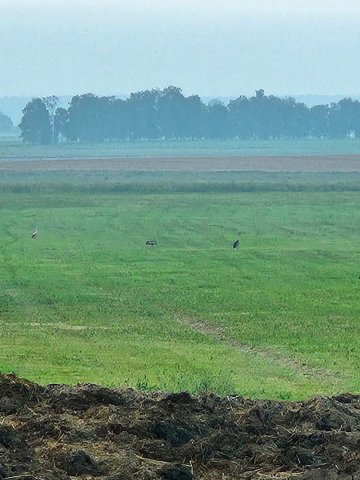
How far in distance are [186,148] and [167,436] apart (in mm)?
112849

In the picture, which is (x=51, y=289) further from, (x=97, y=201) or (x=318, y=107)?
(x=318, y=107)

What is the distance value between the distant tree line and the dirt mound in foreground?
12235 cm

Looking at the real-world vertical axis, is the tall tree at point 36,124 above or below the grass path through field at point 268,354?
below

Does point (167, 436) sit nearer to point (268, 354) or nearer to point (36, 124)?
point (268, 354)

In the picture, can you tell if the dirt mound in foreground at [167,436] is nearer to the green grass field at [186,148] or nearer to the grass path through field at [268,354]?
the grass path through field at [268,354]

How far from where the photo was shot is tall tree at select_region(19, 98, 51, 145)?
131 meters

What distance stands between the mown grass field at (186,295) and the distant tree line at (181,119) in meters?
80.1

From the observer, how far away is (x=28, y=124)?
134 meters

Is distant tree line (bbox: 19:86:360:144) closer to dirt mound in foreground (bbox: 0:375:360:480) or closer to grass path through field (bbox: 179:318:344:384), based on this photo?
→ grass path through field (bbox: 179:318:344:384)

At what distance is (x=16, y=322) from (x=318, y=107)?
405 ft

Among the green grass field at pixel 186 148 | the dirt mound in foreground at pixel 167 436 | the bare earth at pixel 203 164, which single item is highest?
the dirt mound in foreground at pixel 167 436

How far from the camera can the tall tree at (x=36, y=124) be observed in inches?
5172

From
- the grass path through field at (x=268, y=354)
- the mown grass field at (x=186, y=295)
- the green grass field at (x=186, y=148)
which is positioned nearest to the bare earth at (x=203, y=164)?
the green grass field at (x=186, y=148)

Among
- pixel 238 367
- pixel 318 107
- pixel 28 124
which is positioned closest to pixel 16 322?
pixel 238 367
